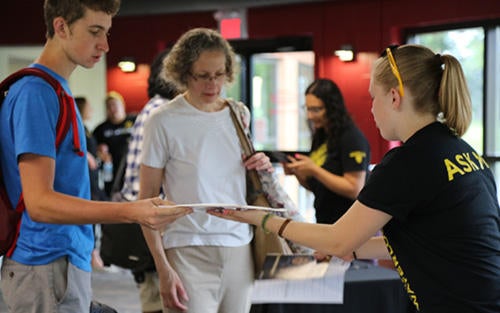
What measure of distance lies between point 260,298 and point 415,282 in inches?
29.6

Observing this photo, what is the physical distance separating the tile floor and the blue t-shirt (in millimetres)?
4216

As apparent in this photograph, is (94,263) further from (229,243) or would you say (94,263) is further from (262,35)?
(229,243)

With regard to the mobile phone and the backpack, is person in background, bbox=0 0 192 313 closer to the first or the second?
the backpack

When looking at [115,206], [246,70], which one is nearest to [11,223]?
[115,206]

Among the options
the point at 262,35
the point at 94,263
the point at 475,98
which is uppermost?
the point at 262,35

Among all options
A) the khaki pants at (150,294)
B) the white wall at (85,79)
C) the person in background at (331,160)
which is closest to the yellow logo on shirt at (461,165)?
the person in background at (331,160)

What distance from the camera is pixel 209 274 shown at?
8.57ft

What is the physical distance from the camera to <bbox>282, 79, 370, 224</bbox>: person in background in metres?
3.75

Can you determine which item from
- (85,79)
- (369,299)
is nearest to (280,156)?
(369,299)

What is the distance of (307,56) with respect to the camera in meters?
9.75

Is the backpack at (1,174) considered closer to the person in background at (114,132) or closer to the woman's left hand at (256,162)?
the woman's left hand at (256,162)

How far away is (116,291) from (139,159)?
3.44 meters

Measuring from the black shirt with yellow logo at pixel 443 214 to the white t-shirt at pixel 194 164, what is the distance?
848mm

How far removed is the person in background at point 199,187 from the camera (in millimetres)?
2590
